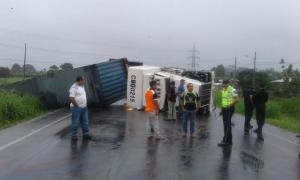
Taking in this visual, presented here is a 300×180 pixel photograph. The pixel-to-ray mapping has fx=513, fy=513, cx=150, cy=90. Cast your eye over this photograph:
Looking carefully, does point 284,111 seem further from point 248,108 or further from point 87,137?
point 87,137

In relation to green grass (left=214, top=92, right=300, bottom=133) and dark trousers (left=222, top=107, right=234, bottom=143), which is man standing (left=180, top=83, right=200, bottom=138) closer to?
dark trousers (left=222, top=107, right=234, bottom=143)

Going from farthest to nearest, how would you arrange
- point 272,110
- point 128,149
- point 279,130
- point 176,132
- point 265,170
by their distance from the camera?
point 272,110, point 279,130, point 176,132, point 128,149, point 265,170

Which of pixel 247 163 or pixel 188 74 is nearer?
pixel 247 163

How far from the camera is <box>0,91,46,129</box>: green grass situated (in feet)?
65.2

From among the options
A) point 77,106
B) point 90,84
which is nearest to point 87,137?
point 77,106

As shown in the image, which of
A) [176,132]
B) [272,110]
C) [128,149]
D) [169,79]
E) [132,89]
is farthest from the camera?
[272,110]

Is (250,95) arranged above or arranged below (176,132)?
above

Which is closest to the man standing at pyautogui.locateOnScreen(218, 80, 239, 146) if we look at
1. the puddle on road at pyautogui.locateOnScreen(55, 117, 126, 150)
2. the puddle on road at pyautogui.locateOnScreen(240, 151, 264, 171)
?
the puddle on road at pyautogui.locateOnScreen(240, 151, 264, 171)

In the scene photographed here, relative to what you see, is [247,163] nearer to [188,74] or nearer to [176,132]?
[176,132]

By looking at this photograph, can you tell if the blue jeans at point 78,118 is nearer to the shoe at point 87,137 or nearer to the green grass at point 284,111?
the shoe at point 87,137

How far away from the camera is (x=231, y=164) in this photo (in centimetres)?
1054

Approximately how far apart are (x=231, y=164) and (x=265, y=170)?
76 cm

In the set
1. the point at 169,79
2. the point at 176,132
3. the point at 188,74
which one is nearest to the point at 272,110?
the point at 188,74

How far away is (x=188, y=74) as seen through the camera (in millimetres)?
25297
